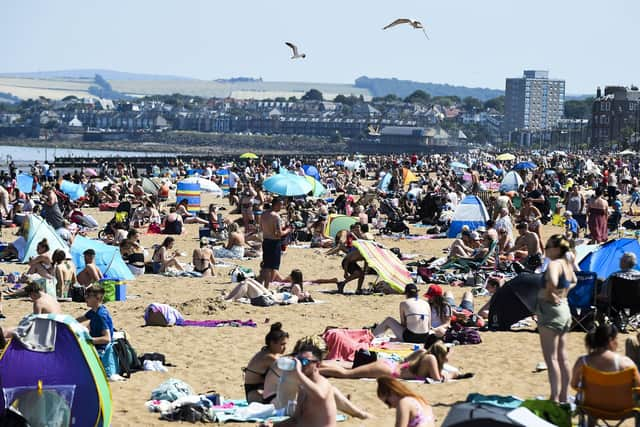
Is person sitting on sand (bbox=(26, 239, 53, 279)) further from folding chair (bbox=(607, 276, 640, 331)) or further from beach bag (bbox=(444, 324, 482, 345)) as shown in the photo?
folding chair (bbox=(607, 276, 640, 331))

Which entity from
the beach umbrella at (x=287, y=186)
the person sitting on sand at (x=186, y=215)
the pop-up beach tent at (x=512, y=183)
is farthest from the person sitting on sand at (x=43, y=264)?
the pop-up beach tent at (x=512, y=183)

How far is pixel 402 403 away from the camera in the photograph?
6020mm

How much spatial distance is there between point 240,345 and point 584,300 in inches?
125

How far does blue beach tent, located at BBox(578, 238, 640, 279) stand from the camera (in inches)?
462

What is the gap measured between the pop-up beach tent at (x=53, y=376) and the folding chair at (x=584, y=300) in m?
4.92

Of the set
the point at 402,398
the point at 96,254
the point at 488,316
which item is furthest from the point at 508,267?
the point at 402,398

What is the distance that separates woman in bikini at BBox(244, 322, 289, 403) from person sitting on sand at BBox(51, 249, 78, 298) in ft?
18.3

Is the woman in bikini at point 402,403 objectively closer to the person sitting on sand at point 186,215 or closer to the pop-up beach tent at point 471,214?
the pop-up beach tent at point 471,214

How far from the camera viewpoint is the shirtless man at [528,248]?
43.5ft

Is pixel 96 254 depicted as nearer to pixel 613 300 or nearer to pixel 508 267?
pixel 508 267

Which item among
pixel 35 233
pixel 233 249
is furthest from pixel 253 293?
pixel 233 249

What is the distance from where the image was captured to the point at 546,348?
7633 millimetres

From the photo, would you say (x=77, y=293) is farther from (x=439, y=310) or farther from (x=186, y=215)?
(x=186, y=215)

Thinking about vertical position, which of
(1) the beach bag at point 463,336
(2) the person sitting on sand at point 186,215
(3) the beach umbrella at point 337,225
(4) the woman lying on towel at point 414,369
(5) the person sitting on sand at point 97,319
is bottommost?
(2) the person sitting on sand at point 186,215
